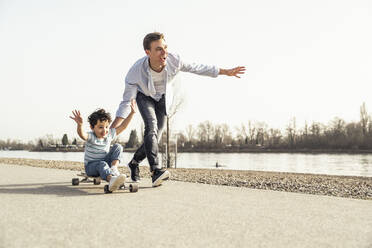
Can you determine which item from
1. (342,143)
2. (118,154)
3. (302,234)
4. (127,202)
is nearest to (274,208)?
(302,234)

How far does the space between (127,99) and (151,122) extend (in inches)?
17.3

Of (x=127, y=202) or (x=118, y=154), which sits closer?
(x=127, y=202)

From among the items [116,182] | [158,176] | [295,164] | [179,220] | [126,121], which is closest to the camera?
[179,220]

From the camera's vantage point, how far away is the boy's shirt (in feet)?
13.0

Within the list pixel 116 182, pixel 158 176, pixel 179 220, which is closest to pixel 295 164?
pixel 158 176

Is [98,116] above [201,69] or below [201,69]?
below

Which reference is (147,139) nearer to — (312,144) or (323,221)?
(323,221)

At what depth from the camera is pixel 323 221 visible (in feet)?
7.70

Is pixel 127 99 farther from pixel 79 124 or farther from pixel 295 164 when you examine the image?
pixel 295 164

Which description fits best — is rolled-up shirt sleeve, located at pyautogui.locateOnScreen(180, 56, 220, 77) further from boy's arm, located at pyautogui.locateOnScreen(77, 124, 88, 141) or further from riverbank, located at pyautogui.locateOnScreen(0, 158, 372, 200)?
riverbank, located at pyautogui.locateOnScreen(0, 158, 372, 200)

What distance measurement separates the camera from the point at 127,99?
423 centimetres

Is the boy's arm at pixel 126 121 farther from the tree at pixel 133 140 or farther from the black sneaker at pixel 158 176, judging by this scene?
the tree at pixel 133 140

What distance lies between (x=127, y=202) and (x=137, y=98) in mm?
1796

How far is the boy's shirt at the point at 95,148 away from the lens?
3.95 m
